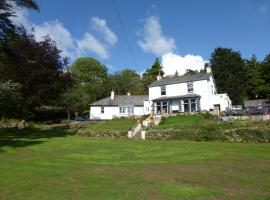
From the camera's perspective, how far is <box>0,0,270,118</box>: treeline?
24.5m

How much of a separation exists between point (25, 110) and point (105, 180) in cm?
3405

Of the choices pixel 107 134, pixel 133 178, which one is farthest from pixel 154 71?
pixel 133 178

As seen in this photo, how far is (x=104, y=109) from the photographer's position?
2579 inches

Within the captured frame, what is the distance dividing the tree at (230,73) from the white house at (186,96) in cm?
2525

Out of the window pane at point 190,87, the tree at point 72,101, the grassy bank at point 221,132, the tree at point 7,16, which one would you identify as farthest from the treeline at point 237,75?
the tree at point 7,16

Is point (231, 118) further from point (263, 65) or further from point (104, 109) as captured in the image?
point (263, 65)

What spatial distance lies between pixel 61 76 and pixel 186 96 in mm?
20570

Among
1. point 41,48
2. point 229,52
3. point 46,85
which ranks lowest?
point 46,85

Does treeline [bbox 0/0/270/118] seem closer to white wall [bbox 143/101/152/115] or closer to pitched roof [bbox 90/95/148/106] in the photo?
pitched roof [bbox 90/95/148/106]

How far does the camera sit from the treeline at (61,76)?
966 inches

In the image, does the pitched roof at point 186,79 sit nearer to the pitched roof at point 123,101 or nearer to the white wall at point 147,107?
the white wall at point 147,107

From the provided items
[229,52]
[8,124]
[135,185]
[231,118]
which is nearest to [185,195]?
[135,185]

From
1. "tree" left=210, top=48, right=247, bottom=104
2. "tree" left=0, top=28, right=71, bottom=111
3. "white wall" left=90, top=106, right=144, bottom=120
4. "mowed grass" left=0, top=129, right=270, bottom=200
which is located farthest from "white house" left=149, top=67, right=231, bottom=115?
"mowed grass" left=0, top=129, right=270, bottom=200

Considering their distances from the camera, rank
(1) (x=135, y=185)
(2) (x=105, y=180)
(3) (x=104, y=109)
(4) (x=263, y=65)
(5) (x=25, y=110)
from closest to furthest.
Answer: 1. (1) (x=135, y=185)
2. (2) (x=105, y=180)
3. (5) (x=25, y=110)
4. (3) (x=104, y=109)
5. (4) (x=263, y=65)
